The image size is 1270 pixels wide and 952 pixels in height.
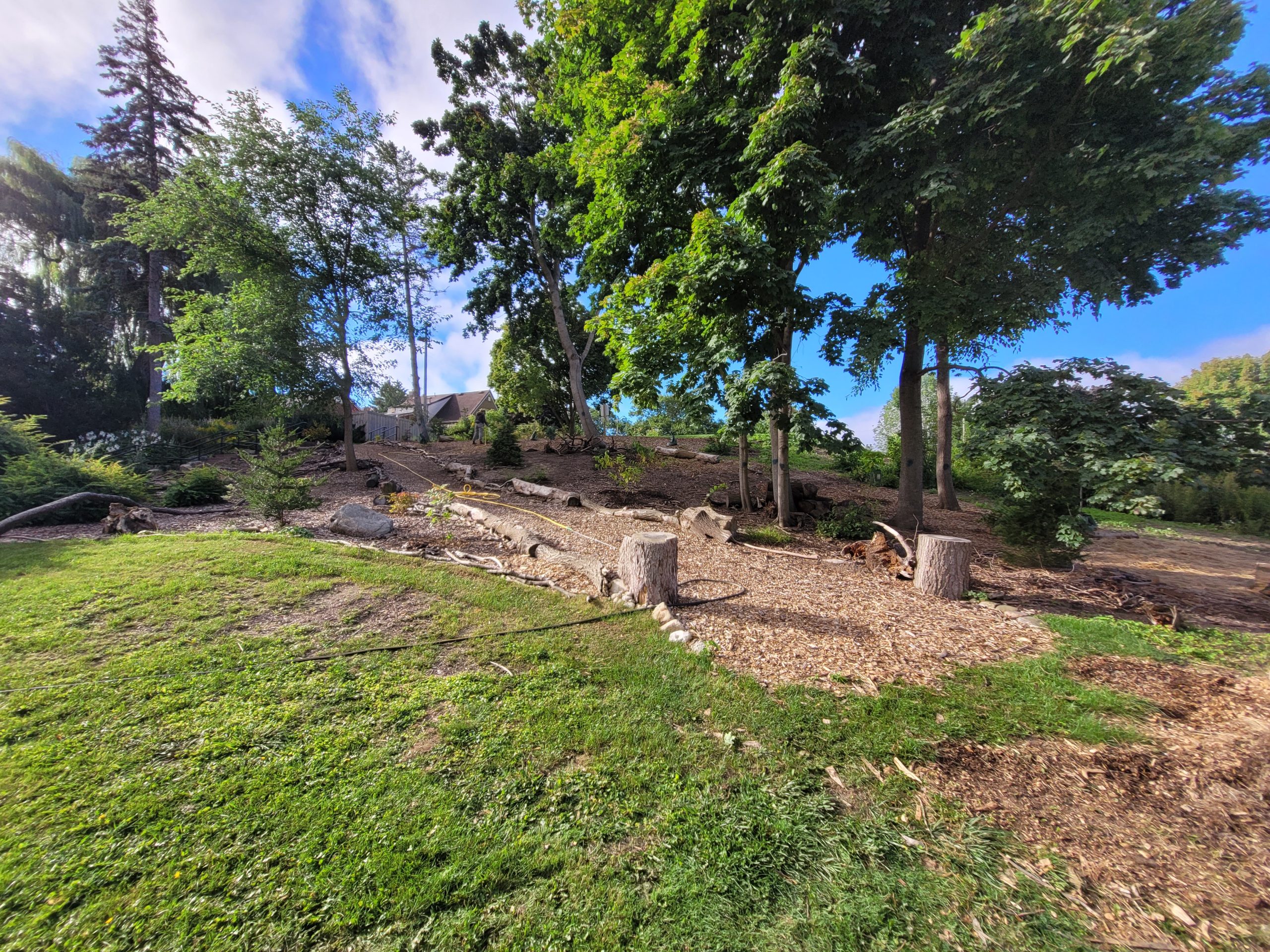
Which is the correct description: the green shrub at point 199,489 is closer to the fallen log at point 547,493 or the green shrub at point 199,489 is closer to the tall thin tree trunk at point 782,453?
the fallen log at point 547,493

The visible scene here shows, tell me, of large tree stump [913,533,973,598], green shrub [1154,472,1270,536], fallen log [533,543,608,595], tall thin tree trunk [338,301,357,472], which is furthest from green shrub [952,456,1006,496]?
tall thin tree trunk [338,301,357,472]

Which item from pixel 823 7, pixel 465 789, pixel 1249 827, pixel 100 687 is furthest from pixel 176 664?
pixel 823 7

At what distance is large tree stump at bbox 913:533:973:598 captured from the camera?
5164 mm

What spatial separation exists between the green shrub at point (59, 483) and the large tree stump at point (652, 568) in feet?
33.2

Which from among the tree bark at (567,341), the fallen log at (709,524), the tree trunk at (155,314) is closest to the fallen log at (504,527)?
the fallen log at (709,524)

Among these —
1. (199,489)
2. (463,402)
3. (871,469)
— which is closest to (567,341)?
(199,489)

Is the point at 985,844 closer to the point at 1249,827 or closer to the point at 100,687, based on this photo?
the point at 1249,827

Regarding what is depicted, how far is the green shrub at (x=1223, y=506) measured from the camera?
33.1 feet

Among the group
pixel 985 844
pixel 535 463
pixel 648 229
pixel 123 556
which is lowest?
pixel 985 844

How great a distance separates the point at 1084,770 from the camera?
2535 millimetres

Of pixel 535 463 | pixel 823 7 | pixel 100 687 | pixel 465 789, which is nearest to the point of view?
pixel 465 789

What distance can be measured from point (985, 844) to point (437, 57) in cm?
2234

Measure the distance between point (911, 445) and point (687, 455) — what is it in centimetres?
789

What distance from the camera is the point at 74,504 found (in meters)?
7.61
